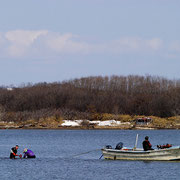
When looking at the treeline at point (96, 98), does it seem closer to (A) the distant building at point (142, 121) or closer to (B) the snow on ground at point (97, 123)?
(B) the snow on ground at point (97, 123)

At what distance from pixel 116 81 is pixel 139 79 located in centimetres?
825

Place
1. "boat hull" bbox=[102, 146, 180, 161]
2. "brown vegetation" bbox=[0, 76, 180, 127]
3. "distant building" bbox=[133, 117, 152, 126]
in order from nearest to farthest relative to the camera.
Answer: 1. "boat hull" bbox=[102, 146, 180, 161]
2. "distant building" bbox=[133, 117, 152, 126]
3. "brown vegetation" bbox=[0, 76, 180, 127]

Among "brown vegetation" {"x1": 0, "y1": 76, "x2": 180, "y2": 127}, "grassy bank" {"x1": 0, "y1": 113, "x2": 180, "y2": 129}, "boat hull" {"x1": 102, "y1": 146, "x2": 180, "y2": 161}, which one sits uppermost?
"brown vegetation" {"x1": 0, "y1": 76, "x2": 180, "y2": 127}

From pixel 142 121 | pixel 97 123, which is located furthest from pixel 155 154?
pixel 97 123

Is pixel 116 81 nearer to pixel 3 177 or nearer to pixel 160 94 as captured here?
pixel 160 94

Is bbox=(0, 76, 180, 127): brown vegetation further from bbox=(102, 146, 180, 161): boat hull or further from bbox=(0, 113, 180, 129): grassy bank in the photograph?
bbox=(102, 146, 180, 161): boat hull

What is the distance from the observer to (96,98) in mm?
161875

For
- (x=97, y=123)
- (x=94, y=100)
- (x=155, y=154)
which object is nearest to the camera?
(x=155, y=154)

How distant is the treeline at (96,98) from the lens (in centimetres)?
14350

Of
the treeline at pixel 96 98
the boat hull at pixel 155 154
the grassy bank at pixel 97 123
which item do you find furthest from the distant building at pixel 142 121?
the boat hull at pixel 155 154

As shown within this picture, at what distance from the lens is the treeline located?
144 m

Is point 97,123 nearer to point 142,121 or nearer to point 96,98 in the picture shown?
point 142,121

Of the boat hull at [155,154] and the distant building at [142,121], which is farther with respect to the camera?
the distant building at [142,121]

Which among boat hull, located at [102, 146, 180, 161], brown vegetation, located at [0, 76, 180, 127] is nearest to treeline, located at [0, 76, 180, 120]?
brown vegetation, located at [0, 76, 180, 127]
